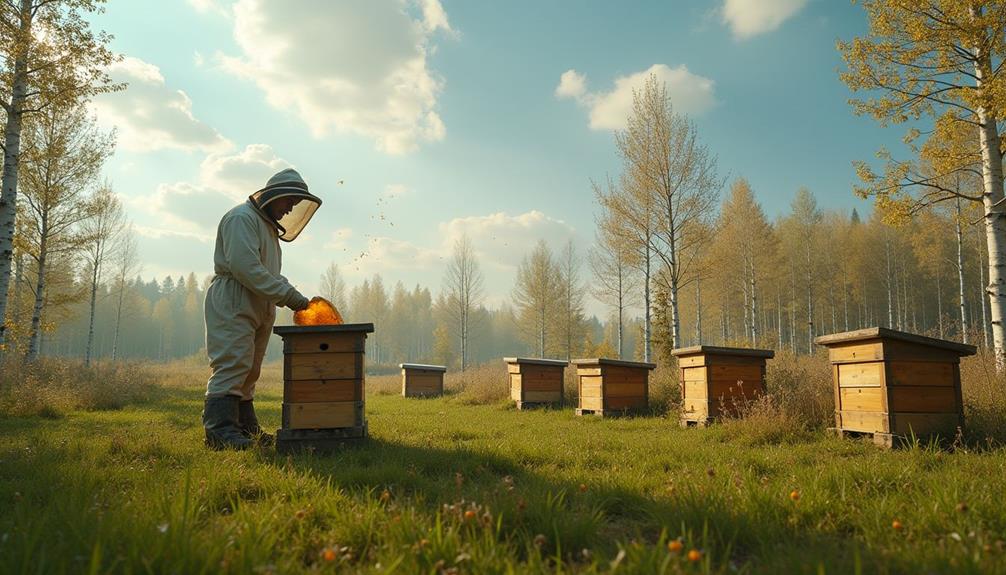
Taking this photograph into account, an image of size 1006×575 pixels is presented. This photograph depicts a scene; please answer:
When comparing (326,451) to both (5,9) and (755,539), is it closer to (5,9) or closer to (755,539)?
(755,539)

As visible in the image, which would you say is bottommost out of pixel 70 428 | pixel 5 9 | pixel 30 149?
pixel 70 428

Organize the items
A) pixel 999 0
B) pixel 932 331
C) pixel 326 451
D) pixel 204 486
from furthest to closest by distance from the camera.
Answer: pixel 932 331, pixel 999 0, pixel 326 451, pixel 204 486

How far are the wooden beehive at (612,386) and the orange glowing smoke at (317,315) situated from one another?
18.2ft

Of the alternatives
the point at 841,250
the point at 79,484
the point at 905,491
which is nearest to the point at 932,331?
the point at 905,491

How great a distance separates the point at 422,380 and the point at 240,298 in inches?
495

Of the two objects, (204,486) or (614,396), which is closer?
(204,486)

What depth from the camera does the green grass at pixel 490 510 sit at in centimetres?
214

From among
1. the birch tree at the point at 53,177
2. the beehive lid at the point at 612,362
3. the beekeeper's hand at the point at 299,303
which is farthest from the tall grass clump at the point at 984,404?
the birch tree at the point at 53,177

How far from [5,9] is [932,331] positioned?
2196cm

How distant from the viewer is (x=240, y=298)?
5430 mm

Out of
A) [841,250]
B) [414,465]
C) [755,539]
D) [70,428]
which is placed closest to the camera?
[755,539]

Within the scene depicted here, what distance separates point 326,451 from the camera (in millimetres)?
5199

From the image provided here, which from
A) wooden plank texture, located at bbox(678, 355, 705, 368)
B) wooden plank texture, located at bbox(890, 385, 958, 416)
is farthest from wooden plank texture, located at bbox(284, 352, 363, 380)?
wooden plank texture, located at bbox(890, 385, 958, 416)

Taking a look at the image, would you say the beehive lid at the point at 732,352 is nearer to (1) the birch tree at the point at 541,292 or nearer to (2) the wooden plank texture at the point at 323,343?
Answer: (2) the wooden plank texture at the point at 323,343
